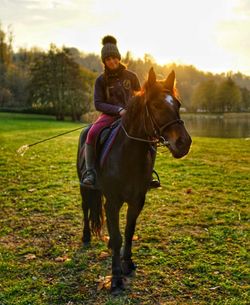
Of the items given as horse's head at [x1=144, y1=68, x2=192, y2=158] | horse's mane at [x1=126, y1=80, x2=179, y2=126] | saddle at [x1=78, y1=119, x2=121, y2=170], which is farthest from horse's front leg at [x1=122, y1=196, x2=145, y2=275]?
horse's head at [x1=144, y1=68, x2=192, y2=158]

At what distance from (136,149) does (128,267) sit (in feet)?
6.48

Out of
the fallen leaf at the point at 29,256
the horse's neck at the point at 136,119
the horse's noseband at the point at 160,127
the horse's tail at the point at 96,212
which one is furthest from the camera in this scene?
the horse's tail at the point at 96,212

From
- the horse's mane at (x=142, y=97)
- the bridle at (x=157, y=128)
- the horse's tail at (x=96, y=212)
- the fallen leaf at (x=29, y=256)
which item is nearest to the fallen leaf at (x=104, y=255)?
the horse's tail at (x=96, y=212)

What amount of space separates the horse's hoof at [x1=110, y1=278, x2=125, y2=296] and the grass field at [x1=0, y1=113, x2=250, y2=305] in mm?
87

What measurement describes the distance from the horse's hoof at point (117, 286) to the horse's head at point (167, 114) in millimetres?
2207

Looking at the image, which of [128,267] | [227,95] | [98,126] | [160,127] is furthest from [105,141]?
[227,95]

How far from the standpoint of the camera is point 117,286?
509cm

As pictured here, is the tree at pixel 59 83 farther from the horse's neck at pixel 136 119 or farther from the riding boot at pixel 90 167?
the horse's neck at pixel 136 119

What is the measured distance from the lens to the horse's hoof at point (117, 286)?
503 centimetres

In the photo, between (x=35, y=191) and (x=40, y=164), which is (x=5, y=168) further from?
(x=35, y=191)

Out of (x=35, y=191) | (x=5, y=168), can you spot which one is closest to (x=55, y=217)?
(x=35, y=191)

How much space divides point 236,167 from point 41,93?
47894mm

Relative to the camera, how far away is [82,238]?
6.81 metres

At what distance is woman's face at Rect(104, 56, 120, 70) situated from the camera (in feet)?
18.2
